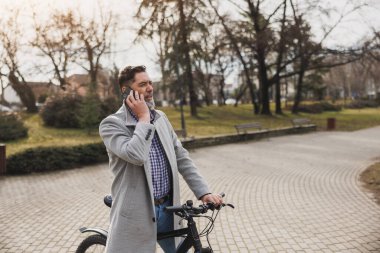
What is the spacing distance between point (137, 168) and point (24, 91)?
94.5 feet

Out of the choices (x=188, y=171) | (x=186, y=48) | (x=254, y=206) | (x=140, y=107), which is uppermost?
(x=186, y=48)

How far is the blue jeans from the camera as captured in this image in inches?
110

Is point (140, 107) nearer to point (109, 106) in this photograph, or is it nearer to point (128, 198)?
point (128, 198)

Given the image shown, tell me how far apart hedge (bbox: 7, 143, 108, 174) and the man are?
29.4 ft

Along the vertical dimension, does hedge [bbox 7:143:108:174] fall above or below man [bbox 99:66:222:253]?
below

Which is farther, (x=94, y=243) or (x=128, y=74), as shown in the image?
(x=94, y=243)

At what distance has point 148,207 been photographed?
258 centimetres

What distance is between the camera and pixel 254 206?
23.2 ft

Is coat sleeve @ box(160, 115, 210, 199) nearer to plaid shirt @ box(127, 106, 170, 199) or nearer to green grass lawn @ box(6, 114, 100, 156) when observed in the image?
plaid shirt @ box(127, 106, 170, 199)

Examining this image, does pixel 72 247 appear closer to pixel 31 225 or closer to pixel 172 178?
pixel 31 225

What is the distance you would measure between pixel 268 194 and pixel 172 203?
558 cm

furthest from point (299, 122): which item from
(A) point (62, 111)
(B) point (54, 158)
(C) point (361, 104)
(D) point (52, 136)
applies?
(C) point (361, 104)

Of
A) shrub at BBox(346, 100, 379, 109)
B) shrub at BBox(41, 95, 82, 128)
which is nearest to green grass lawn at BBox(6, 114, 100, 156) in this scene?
shrub at BBox(41, 95, 82, 128)

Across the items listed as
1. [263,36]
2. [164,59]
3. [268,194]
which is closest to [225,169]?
[268,194]
